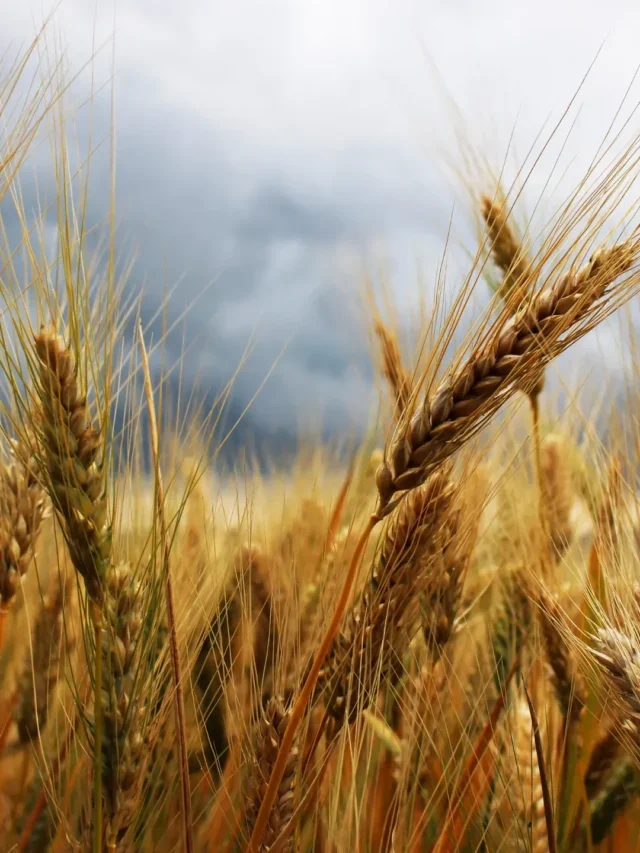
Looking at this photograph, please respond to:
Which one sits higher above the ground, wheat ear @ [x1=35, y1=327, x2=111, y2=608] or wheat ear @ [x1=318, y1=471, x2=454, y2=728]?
wheat ear @ [x1=35, y1=327, x2=111, y2=608]

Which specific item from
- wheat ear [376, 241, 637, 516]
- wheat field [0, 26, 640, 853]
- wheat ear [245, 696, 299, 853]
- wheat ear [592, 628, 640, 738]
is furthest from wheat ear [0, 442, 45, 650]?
wheat ear [592, 628, 640, 738]

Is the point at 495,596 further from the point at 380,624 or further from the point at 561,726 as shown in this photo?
the point at 380,624

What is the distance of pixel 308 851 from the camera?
43.6 inches

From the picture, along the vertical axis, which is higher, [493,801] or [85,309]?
[85,309]

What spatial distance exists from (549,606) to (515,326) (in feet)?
1.84

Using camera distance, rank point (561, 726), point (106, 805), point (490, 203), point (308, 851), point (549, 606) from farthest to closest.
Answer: point (490, 203)
point (561, 726)
point (549, 606)
point (308, 851)
point (106, 805)

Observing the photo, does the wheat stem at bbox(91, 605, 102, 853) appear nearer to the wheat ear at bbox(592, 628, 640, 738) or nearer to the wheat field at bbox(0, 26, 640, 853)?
the wheat field at bbox(0, 26, 640, 853)

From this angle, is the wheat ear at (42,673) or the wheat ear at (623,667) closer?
the wheat ear at (623,667)

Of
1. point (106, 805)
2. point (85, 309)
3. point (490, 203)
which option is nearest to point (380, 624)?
point (106, 805)

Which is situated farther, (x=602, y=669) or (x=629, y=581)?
(x=629, y=581)

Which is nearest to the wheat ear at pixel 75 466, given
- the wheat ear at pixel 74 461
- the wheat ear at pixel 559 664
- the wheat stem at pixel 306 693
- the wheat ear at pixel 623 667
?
the wheat ear at pixel 74 461

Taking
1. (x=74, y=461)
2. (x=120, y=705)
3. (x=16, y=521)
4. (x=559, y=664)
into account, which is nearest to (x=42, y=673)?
(x=16, y=521)

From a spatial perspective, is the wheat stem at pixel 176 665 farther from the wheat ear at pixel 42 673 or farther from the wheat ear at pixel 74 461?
the wheat ear at pixel 42 673

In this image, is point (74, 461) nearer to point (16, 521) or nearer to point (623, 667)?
point (16, 521)
